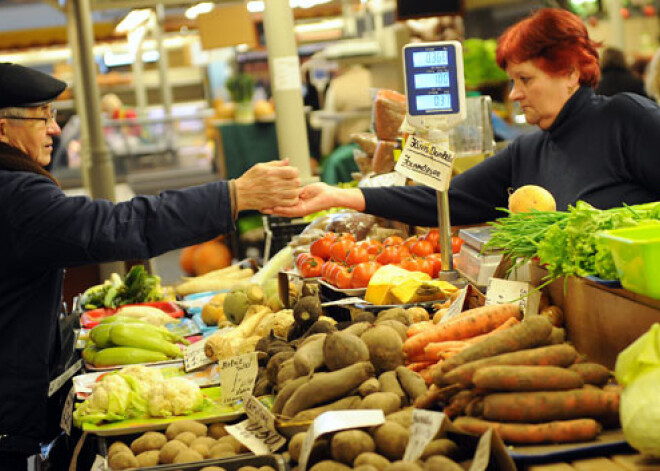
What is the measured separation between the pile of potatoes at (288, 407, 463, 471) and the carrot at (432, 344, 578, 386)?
15cm

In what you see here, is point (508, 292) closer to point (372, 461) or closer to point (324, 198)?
point (372, 461)

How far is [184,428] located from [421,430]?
0.86 meters

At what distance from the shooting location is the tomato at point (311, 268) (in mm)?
3896

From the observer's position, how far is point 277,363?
8.86 ft

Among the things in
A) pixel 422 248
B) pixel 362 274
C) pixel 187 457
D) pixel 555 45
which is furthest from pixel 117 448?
pixel 555 45

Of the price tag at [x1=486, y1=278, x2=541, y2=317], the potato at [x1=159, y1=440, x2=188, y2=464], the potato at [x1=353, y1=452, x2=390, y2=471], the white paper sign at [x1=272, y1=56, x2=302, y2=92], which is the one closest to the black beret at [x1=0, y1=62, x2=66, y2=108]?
the potato at [x1=159, y1=440, x2=188, y2=464]

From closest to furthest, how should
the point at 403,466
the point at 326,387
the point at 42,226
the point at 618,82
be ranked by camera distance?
the point at 403,466 < the point at 326,387 < the point at 42,226 < the point at 618,82

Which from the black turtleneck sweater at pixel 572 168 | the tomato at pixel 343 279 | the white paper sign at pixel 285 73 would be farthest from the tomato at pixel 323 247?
the white paper sign at pixel 285 73

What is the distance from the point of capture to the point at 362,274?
350 centimetres

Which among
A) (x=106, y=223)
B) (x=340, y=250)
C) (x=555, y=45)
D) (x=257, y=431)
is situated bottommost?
(x=257, y=431)

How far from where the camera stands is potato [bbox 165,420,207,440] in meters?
2.56

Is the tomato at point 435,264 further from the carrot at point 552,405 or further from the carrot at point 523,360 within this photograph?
the carrot at point 552,405

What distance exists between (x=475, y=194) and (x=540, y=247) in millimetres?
1588

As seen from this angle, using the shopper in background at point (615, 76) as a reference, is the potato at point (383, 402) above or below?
below
